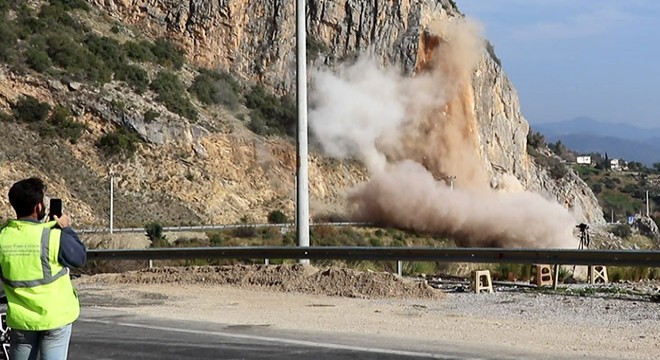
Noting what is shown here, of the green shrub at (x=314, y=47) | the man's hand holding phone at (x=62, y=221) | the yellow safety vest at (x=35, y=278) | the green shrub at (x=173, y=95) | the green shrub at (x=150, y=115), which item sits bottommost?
the yellow safety vest at (x=35, y=278)

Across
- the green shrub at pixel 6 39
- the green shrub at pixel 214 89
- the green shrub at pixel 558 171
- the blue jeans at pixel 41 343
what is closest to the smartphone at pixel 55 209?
the blue jeans at pixel 41 343

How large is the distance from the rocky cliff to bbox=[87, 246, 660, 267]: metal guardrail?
2934cm

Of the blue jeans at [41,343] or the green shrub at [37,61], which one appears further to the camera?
the green shrub at [37,61]

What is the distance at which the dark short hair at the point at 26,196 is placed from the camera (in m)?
6.68

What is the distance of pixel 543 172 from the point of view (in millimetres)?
84000

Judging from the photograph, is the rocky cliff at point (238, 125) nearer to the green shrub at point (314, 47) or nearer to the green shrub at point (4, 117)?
the green shrub at point (314, 47)

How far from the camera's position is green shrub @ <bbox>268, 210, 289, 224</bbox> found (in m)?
57.2

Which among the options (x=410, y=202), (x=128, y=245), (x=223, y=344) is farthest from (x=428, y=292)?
(x=410, y=202)

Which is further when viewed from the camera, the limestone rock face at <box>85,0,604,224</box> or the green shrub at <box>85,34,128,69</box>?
the limestone rock face at <box>85,0,604,224</box>

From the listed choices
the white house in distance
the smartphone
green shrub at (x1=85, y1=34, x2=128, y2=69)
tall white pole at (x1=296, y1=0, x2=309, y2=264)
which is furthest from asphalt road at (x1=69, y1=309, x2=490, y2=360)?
the white house in distance

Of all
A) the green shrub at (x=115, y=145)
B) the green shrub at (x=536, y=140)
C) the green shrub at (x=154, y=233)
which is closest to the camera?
the green shrub at (x=154, y=233)

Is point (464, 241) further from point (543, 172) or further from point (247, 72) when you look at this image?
point (543, 172)

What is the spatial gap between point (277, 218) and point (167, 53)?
14.1m

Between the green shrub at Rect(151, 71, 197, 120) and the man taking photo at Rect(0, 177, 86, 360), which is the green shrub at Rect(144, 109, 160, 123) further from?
the man taking photo at Rect(0, 177, 86, 360)
